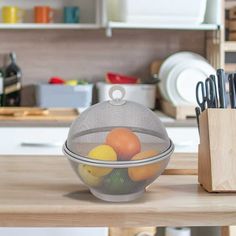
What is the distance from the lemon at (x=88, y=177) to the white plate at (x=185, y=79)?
1.83m

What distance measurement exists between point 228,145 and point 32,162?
50 cm

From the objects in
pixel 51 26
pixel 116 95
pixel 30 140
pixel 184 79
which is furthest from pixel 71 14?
pixel 116 95

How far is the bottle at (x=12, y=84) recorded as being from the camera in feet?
9.91

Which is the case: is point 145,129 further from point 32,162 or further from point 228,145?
point 32,162

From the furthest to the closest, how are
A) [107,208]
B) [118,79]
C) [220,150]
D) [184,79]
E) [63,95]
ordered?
1. [118,79]
2. [63,95]
3. [184,79]
4. [220,150]
5. [107,208]

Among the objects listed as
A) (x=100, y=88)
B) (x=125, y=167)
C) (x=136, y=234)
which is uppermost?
(x=125, y=167)

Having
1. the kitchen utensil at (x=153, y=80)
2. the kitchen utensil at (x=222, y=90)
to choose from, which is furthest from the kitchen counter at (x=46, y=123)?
the kitchen utensil at (x=222, y=90)

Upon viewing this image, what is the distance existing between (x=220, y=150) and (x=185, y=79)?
180cm

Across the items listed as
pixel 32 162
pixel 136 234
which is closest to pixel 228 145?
pixel 32 162

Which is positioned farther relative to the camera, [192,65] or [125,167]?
[192,65]

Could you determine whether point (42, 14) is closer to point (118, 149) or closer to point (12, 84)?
point (12, 84)

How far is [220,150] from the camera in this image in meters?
1.03

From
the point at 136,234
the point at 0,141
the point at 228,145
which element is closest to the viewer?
the point at 228,145

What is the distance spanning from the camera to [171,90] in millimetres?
2850
